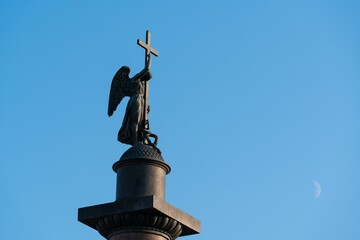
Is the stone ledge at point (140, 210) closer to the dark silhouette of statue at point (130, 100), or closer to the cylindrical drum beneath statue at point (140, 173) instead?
the cylindrical drum beneath statue at point (140, 173)

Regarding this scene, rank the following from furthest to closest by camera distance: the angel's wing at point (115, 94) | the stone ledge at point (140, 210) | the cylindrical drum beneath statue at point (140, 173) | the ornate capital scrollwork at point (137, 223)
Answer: the angel's wing at point (115, 94) < the cylindrical drum beneath statue at point (140, 173) < the ornate capital scrollwork at point (137, 223) < the stone ledge at point (140, 210)

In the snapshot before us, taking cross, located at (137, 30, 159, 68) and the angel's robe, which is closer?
the angel's robe

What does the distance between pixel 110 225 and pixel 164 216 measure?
106 cm

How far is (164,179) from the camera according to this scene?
15.6 m

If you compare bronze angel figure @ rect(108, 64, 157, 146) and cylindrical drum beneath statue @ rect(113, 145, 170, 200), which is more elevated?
bronze angel figure @ rect(108, 64, 157, 146)

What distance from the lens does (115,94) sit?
1730 cm

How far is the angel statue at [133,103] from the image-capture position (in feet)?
53.7

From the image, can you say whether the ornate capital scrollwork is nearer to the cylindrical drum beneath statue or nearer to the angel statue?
the cylindrical drum beneath statue

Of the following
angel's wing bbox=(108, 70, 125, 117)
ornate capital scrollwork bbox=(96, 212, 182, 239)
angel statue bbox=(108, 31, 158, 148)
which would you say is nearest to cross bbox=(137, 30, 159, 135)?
A: angel statue bbox=(108, 31, 158, 148)

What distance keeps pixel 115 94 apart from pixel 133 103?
924 millimetres

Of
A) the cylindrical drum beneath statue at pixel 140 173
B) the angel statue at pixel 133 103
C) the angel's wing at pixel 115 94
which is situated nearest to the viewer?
the cylindrical drum beneath statue at pixel 140 173

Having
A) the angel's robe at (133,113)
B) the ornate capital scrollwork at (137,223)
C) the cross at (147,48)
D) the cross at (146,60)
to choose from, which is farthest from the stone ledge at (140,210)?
the cross at (147,48)

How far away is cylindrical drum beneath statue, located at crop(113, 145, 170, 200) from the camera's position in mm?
15125

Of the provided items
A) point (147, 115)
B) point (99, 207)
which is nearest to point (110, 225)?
point (99, 207)
